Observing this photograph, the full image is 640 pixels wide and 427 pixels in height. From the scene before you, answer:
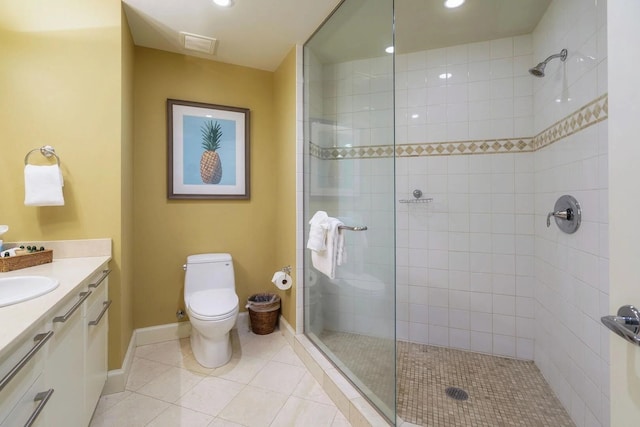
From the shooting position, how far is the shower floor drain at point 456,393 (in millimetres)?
1689

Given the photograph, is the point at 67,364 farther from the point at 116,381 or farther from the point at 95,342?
the point at 116,381

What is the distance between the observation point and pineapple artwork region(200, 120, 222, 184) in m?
2.48

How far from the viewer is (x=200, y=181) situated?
2.48m

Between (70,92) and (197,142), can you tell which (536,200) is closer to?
(197,142)

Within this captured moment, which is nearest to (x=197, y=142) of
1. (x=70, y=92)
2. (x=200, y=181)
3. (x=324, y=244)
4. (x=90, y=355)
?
(x=200, y=181)

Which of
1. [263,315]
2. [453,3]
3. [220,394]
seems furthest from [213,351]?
[453,3]

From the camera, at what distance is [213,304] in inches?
78.4

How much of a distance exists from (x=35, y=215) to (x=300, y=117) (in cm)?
179

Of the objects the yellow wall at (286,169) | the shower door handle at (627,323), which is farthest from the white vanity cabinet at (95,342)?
the shower door handle at (627,323)

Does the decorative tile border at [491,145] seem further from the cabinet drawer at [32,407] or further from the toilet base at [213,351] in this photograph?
the cabinet drawer at [32,407]

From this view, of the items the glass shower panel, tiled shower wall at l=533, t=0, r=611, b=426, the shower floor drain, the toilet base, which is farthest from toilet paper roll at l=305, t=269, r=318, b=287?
tiled shower wall at l=533, t=0, r=611, b=426

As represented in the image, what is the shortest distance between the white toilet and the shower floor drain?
145cm

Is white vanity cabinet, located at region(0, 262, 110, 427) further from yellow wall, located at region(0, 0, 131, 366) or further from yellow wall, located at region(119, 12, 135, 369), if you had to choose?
yellow wall, located at region(0, 0, 131, 366)

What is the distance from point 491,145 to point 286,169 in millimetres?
1658
